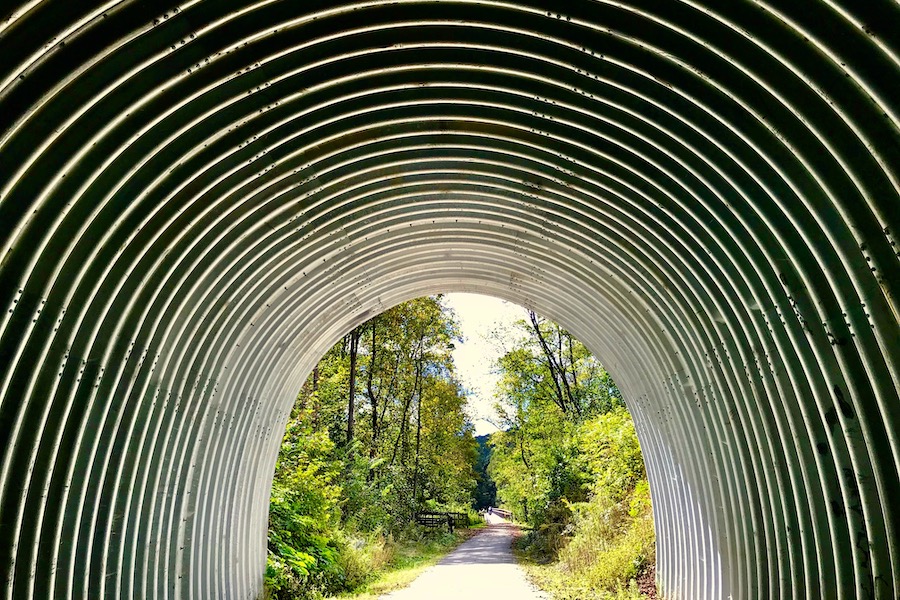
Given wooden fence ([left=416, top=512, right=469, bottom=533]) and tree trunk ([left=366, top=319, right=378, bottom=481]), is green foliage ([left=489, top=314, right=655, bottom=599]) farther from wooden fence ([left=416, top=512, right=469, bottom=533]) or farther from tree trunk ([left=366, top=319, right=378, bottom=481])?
tree trunk ([left=366, top=319, right=378, bottom=481])

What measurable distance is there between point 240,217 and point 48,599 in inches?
126

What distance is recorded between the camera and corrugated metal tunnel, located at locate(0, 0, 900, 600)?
376cm

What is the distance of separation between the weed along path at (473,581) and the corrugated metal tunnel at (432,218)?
4420 millimetres

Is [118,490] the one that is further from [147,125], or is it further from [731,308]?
[731,308]

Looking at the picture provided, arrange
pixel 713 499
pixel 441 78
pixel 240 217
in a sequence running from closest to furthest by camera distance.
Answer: pixel 441 78 < pixel 240 217 < pixel 713 499

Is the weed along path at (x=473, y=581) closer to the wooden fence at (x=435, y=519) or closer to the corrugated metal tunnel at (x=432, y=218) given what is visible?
the corrugated metal tunnel at (x=432, y=218)

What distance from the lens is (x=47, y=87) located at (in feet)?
11.1

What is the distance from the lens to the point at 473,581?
550 inches

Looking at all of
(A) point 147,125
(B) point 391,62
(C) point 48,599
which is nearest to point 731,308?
(B) point 391,62

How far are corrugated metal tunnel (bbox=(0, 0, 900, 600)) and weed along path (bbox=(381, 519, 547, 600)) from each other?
14.5 ft

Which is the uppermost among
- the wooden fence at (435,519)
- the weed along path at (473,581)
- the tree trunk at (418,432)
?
the tree trunk at (418,432)

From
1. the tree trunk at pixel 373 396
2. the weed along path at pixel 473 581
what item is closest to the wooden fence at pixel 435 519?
the tree trunk at pixel 373 396

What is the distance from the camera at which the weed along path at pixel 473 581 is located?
11.9 m

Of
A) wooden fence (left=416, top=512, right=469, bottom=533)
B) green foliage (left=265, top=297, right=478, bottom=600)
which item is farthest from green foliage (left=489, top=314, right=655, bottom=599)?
wooden fence (left=416, top=512, right=469, bottom=533)
